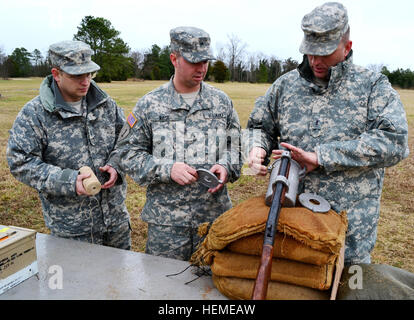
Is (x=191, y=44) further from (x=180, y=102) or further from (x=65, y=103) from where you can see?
(x=65, y=103)

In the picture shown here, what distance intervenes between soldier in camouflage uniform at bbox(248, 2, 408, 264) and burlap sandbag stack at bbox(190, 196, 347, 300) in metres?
0.28

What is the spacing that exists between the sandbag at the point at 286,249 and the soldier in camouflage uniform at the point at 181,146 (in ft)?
2.34

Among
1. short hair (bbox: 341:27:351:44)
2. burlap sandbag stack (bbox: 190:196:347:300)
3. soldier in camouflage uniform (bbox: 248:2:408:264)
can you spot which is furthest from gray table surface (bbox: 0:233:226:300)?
short hair (bbox: 341:27:351:44)

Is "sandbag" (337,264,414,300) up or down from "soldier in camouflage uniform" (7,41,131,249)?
down

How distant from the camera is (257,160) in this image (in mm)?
2174

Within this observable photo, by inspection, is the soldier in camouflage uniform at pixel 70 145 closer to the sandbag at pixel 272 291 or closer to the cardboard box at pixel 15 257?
the cardboard box at pixel 15 257

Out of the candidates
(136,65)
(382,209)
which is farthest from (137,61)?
(382,209)

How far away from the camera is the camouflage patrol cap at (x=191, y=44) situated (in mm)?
2465

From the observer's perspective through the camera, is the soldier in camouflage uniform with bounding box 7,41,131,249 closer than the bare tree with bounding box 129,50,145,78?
Yes

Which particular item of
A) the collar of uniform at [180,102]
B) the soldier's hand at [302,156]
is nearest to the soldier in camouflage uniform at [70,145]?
the collar of uniform at [180,102]

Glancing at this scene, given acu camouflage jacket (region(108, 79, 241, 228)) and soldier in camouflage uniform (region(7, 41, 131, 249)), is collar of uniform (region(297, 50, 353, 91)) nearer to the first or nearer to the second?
acu camouflage jacket (region(108, 79, 241, 228))

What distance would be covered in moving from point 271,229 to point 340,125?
2.85 feet

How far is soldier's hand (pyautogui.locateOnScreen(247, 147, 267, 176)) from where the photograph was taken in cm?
213

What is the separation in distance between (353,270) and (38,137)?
2.19m
